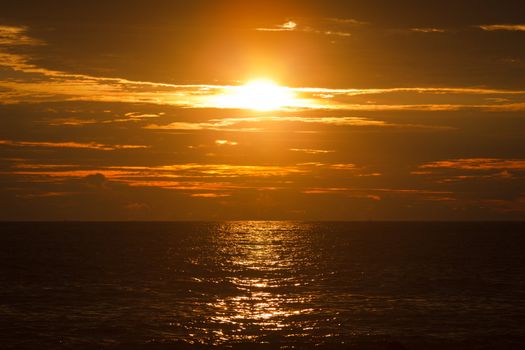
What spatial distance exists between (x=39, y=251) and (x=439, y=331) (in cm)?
11262

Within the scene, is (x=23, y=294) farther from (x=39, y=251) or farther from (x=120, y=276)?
(x=39, y=251)

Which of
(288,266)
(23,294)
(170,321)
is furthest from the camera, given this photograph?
(288,266)

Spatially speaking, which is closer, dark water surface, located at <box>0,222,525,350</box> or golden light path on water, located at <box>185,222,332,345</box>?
dark water surface, located at <box>0,222,525,350</box>

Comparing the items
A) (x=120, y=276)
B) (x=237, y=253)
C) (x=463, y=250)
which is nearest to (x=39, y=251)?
(x=237, y=253)

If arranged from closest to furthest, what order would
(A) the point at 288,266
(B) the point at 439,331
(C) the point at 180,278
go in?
(B) the point at 439,331, (C) the point at 180,278, (A) the point at 288,266

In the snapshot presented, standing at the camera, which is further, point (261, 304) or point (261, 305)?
point (261, 304)

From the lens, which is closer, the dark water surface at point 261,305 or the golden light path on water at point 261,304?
the dark water surface at point 261,305

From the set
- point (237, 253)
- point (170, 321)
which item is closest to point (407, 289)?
point (170, 321)

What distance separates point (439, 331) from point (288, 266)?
57.5 meters

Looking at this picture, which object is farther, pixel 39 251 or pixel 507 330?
pixel 39 251

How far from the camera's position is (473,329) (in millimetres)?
53188

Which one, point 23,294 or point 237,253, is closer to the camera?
point 23,294

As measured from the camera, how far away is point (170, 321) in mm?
55812

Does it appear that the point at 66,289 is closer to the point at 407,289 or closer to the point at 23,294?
the point at 23,294
